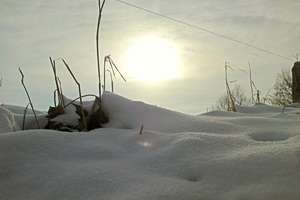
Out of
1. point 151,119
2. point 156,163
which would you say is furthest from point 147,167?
point 151,119

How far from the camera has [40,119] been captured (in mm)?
1969

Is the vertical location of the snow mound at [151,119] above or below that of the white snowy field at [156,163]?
above

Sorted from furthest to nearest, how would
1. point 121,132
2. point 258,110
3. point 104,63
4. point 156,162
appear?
point 258,110 → point 104,63 → point 121,132 → point 156,162

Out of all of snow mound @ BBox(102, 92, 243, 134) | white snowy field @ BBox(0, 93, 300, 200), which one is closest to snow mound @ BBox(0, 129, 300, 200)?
white snowy field @ BBox(0, 93, 300, 200)

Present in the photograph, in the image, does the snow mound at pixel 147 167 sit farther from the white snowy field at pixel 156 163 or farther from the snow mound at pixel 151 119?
the snow mound at pixel 151 119

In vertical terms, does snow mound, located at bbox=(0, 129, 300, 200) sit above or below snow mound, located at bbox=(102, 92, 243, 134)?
below

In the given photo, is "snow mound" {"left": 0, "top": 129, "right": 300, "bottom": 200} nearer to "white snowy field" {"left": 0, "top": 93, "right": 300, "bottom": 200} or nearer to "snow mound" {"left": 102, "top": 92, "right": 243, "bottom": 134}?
"white snowy field" {"left": 0, "top": 93, "right": 300, "bottom": 200}

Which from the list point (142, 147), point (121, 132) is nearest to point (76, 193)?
point (142, 147)

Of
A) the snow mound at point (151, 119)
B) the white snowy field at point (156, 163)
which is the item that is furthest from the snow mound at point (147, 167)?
the snow mound at point (151, 119)

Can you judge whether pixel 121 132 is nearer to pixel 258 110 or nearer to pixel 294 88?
pixel 258 110

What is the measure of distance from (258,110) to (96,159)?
1.47 meters

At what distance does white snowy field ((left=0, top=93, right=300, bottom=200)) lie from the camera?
1.05 m

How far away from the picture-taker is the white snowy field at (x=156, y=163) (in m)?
1.05

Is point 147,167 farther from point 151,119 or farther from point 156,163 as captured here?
point 151,119
